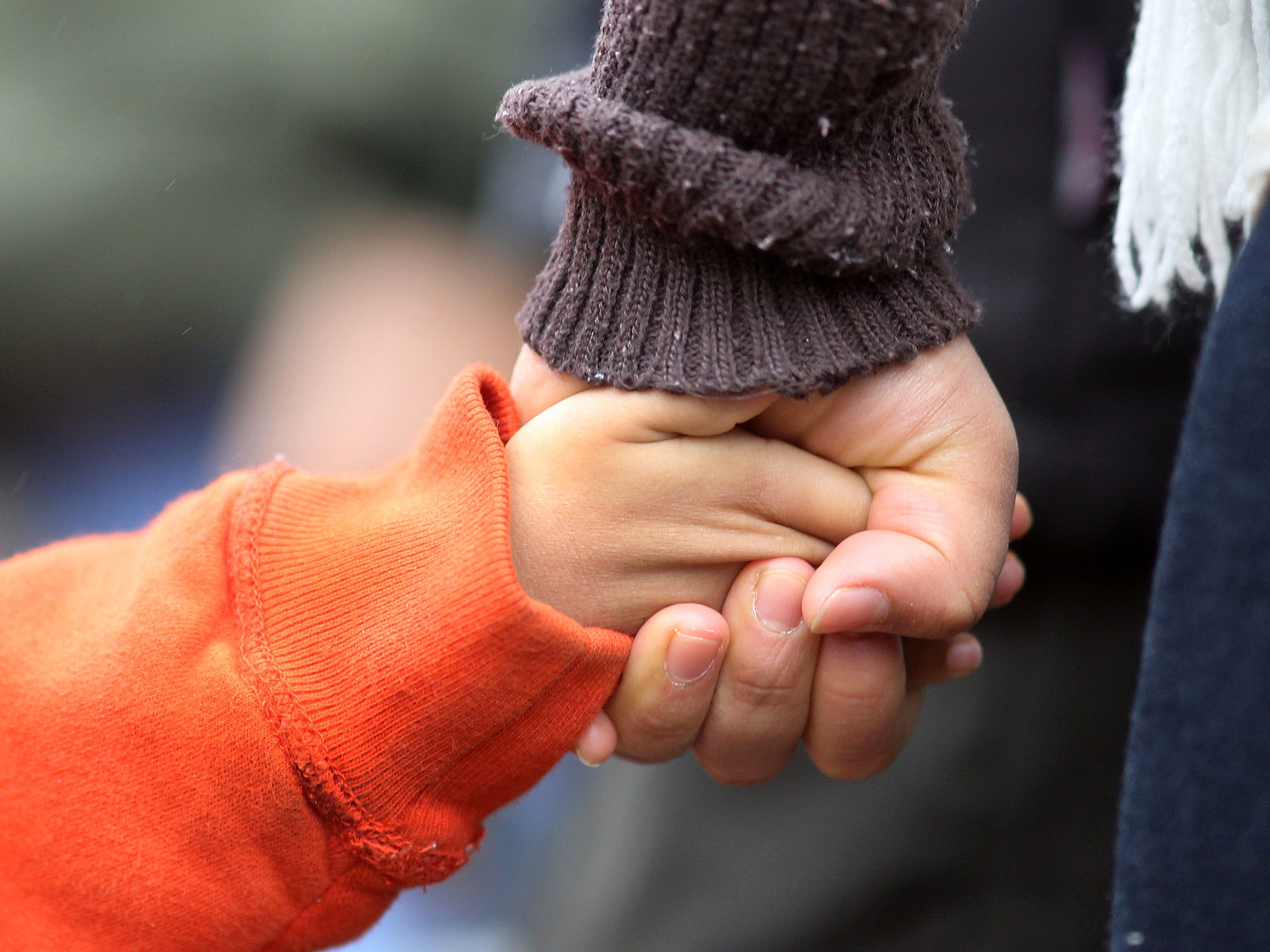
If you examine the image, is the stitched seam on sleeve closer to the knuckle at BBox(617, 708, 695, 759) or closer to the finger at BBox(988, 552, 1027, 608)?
the knuckle at BBox(617, 708, 695, 759)

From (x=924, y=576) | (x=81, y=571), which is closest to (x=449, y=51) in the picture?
(x=81, y=571)

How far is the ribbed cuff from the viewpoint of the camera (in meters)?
0.51

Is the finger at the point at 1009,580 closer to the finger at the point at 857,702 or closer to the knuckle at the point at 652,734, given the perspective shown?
the finger at the point at 857,702

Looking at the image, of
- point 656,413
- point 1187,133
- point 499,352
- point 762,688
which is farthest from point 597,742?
point 499,352

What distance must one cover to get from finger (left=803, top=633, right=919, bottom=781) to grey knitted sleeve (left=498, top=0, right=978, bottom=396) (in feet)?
0.60

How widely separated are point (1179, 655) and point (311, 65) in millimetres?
1943

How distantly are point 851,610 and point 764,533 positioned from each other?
0.29 feet

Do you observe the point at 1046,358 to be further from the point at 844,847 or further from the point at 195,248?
the point at 195,248

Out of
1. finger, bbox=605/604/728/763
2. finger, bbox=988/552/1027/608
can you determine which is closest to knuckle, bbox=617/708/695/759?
finger, bbox=605/604/728/763

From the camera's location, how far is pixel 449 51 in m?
1.91

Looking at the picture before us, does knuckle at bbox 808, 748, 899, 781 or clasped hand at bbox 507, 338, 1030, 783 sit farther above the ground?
clasped hand at bbox 507, 338, 1030, 783

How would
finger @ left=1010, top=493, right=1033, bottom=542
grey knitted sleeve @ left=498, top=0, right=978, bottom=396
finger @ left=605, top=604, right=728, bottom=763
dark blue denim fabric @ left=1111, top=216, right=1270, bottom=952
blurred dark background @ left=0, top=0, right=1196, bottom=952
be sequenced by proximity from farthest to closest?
blurred dark background @ left=0, top=0, right=1196, bottom=952, finger @ left=1010, top=493, right=1033, bottom=542, finger @ left=605, top=604, right=728, bottom=763, grey knitted sleeve @ left=498, top=0, right=978, bottom=396, dark blue denim fabric @ left=1111, top=216, right=1270, bottom=952

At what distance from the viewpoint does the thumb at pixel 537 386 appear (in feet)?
1.88

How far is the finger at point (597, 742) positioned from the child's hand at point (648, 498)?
6 cm
